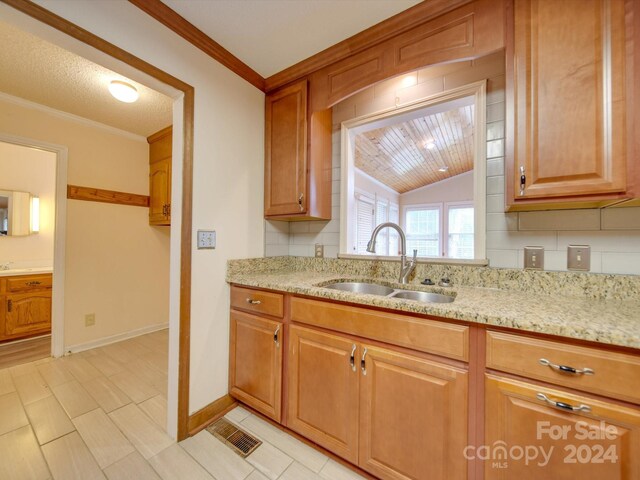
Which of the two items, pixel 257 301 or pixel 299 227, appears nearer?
pixel 257 301

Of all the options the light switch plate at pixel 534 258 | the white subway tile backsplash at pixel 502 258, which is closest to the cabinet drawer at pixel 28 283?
the white subway tile backsplash at pixel 502 258

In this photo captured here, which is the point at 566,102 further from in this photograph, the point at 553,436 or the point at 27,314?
the point at 27,314

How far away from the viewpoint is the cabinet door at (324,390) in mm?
1207

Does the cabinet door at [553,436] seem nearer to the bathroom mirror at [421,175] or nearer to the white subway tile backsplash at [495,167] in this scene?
the bathroom mirror at [421,175]

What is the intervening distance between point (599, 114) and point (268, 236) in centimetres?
188

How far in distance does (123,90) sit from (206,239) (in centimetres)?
146

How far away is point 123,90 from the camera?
195 cm

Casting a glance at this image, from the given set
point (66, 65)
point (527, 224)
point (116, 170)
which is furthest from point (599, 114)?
point (116, 170)

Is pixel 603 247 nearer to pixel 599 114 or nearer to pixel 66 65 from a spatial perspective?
pixel 599 114

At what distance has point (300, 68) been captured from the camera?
69.3 inches

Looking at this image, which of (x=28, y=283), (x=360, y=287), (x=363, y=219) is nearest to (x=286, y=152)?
(x=360, y=287)

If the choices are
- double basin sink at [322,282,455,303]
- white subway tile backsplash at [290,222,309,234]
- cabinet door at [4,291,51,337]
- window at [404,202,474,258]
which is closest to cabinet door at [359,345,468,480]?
double basin sink at [322,282,455,303]

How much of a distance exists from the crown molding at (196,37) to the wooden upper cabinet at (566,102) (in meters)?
1.56

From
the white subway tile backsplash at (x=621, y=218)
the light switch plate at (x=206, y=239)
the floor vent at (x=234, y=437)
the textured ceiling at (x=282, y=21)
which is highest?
the textured ceiling at (x=282, y=21)
